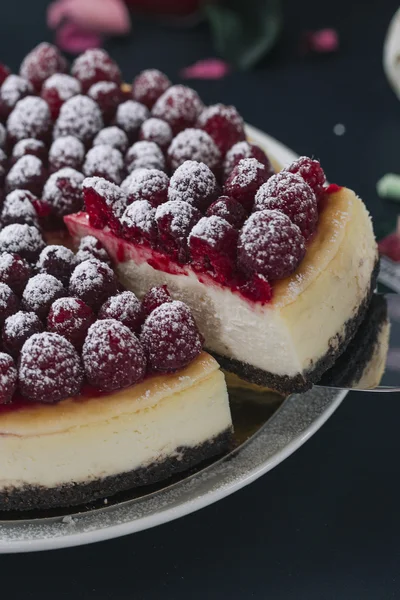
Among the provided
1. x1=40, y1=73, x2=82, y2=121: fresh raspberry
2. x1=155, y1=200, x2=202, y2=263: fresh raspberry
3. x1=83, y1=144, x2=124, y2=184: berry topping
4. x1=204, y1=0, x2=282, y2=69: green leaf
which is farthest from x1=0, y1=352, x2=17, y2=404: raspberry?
x1=204, y1=0, x2=282, y2=69: green leaf

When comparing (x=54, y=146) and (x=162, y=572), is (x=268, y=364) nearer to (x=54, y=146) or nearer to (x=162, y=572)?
(x=162, y=572)

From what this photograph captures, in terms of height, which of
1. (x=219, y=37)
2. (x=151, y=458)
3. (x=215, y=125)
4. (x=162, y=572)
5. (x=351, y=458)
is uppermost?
(x=219, y=37)

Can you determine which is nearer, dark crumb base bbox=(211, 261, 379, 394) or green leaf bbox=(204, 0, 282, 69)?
dark crumb base bbox=(211, 261, 379, 394)

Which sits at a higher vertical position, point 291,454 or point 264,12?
point 264,12

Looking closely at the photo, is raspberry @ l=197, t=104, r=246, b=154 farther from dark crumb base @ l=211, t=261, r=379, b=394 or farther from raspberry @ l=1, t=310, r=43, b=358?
raspberry @ l=1, t=310, r=43, b=358

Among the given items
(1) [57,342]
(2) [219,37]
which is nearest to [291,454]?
(1) [57,342]

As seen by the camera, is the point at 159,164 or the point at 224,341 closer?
the point at 224,341

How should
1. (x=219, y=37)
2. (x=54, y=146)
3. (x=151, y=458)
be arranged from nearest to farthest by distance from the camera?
(x=151, y=458)
(x=54, y=146)
(x=219, y=37)

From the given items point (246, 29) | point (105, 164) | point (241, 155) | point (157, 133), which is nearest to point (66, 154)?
point (105, 164)
